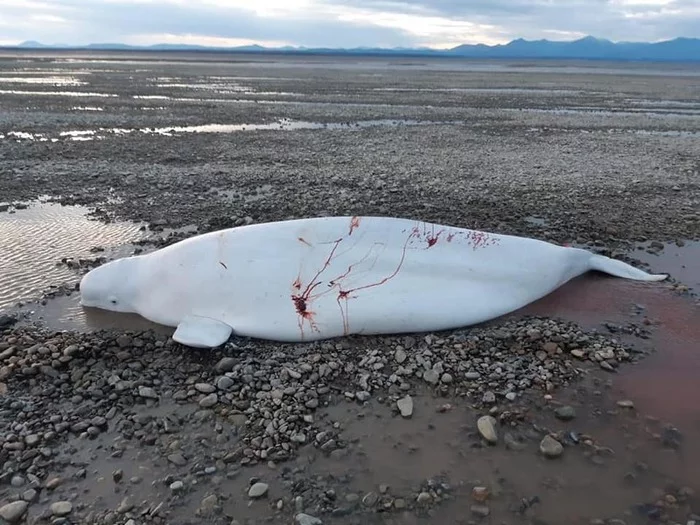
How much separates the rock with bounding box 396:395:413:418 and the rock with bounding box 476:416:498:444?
2.14ft

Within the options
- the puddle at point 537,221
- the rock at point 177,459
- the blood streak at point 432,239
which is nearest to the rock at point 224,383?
the rock at point 177,459

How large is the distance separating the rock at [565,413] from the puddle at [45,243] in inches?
266

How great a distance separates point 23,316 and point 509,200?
9581mm

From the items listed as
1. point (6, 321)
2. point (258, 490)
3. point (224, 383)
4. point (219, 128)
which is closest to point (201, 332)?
point (224, 383)

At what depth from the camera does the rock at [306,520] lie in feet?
→ 14.3

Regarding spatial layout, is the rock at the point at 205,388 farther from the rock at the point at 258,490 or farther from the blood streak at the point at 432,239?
the blood streak at the point at 432,239

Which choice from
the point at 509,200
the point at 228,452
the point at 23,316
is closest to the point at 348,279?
the point at 228,452

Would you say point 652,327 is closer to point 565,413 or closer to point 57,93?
point 565,413

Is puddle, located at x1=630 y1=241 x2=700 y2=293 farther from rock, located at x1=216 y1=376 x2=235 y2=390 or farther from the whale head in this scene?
the whale head

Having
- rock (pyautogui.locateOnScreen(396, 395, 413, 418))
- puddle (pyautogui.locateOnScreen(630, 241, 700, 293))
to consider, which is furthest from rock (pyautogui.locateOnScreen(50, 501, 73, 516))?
puddle (pyautogui.locateOnScreen(630, 241, 700, 293))

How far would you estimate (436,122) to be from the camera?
87.4 feet

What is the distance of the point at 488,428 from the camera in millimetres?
5332

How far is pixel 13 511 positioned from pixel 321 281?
3.85 meters

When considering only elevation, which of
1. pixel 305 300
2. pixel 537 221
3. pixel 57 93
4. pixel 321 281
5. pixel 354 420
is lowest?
pixel 57 93
